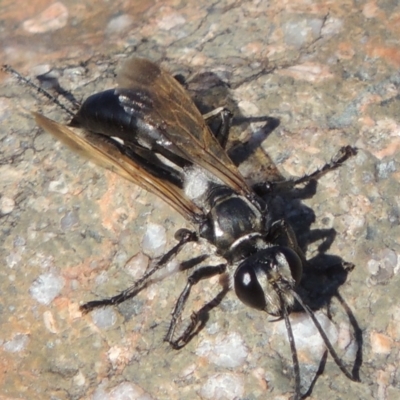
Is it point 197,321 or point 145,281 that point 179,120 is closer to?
point 145,281

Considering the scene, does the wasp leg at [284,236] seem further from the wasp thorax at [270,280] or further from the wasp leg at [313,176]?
the wasp leg at [313,176]

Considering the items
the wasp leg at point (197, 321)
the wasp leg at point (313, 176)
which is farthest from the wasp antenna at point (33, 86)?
the wasp leg at point (197, 321)

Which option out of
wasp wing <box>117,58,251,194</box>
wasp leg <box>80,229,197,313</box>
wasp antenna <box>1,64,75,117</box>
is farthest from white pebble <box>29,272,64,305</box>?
wasp antenna <box>1,64,75,117</box>

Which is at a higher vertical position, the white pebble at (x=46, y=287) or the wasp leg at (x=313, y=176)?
the white pebble at (x=46, y=287)

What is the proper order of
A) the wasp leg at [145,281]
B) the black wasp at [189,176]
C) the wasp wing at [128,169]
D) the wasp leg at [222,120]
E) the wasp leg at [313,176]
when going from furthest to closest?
the wasp leg at [222,120], the wasp leg at [313,176], the wasp wing at [128,169], the wasp leg at [145,281], the black wasp at [189,176]

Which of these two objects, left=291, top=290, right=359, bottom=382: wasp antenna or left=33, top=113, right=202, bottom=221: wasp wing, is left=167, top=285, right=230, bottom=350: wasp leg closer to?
left=33, top=113, right=202, bottom=221: wasp wing

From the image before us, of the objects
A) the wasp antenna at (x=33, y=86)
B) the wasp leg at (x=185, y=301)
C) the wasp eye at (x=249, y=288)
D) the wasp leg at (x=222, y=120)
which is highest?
the wasp antenna at (x=33, y=86)

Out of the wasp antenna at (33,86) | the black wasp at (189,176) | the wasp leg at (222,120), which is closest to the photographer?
the black wasp at (189,176)
